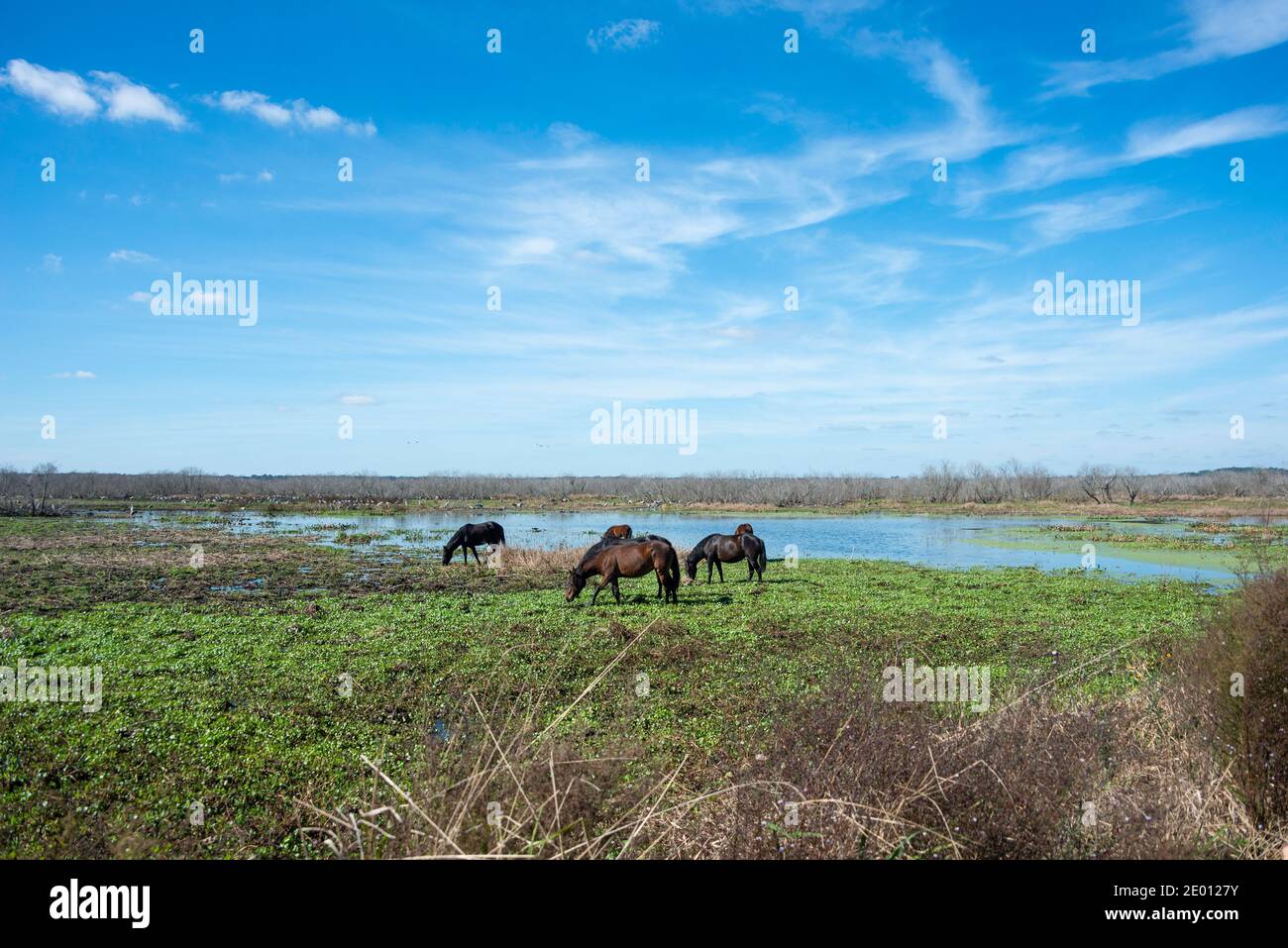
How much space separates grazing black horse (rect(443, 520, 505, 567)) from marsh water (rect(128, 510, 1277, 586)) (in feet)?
Result: 12.5

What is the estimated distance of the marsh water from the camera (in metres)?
28.5

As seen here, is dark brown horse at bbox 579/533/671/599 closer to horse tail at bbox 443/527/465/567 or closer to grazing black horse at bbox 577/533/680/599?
grazing black horse at bbox 577/533/680/599

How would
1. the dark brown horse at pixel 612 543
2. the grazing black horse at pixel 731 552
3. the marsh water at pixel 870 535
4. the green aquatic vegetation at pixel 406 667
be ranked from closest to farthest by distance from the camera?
the green aquatic vegetation at pixel 406 667, the dark brown horse at pixel 612 543, the grazing black horse at pixel 731 552, the marsh water at pixel 870 535

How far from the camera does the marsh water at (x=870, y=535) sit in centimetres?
2845

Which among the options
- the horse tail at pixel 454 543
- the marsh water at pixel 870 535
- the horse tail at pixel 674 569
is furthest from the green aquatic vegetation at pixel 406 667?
the marsh water at pixel 870 535

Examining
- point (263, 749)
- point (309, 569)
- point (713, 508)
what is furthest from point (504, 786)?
point (713, 508)

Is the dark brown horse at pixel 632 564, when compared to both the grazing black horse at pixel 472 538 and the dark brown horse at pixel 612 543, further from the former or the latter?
the grazing black horse at pixel 472 538

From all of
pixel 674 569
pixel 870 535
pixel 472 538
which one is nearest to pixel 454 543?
pixel 472 538

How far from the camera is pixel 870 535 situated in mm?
43812

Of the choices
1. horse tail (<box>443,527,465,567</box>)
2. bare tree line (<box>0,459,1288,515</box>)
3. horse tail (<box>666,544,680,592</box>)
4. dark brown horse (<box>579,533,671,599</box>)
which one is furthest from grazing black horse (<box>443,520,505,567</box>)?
bare tree line (<box>0,459,1288,515</box>)

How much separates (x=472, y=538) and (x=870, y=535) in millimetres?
26690

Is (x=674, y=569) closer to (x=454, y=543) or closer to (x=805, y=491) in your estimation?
(x=454, y=543)

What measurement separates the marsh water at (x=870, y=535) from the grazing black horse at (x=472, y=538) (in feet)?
12.5
